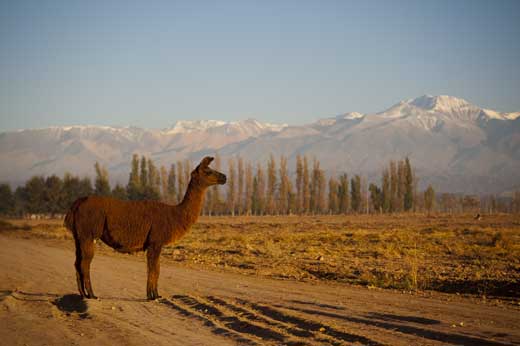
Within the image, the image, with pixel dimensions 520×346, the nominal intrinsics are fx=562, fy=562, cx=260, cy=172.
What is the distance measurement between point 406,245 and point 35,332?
2218 cm

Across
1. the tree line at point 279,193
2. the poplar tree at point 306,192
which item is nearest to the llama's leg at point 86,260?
the tree line at point 279,193

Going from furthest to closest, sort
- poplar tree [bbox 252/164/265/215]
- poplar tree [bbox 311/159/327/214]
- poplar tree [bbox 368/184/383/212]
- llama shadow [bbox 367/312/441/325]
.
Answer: poplar tree [bbox 311/159/327/214], poplar tree [bbox 252/164/265/215], poplar tree [bbox 368/184/383/212], llama shadow [bbox 367/312/441/325]

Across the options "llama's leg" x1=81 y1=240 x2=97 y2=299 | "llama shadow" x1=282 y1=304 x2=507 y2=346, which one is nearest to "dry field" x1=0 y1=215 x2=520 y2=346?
"llama shadow" x1=282 y1=304 x2=507 y2=346

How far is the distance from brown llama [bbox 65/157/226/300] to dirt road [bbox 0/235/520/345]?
82 cm

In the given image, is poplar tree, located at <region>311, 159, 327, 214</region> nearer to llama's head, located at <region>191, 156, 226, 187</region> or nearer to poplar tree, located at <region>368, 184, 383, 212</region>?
poplar tree, located at <region>368, 184, 383, 212</region>

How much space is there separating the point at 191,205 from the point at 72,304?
11.5 ft

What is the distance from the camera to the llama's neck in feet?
44.1

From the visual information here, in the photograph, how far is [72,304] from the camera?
12.7m

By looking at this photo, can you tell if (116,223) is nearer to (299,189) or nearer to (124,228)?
(124,228)

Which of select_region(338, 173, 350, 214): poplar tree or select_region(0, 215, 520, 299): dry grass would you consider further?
select_region(338, 173, 350, 214): poplar tree

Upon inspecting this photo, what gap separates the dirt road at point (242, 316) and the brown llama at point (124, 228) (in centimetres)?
82

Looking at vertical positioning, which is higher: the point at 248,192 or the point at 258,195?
the point at 248,192

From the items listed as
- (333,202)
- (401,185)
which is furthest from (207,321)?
(401,185)

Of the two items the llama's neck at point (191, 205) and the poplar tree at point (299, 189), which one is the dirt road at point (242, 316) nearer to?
the llama's neck at point (191, 205)
